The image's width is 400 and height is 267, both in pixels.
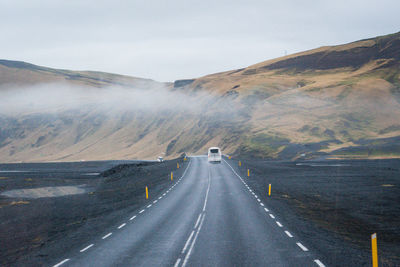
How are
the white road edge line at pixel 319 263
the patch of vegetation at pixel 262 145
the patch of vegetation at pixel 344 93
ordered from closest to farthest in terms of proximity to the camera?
1. the white road edge line at pixel 319 263
2. the patch of vegetation at pixel 262 145
3. the patch of vegetation at pixel 344 93

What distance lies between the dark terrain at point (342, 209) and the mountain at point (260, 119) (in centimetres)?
3079

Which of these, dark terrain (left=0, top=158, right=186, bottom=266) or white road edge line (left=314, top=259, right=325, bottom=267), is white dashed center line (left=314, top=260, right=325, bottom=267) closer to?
white road edge line (left=314, top=259, right=325, bottom=267)

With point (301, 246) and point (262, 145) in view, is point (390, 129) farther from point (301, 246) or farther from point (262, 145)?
point (301, 246)

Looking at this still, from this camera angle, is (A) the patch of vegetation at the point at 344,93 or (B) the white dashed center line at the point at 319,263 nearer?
(B) the white dashed center line at the point at 319,263

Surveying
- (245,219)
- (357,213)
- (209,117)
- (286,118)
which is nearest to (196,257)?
(245,219)

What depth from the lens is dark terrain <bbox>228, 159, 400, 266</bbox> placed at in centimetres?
1525

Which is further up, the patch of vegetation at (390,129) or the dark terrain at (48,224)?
the patch of vegetation at (390,129)

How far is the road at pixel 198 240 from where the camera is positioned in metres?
13.4

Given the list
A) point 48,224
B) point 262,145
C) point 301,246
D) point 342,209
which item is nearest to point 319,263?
point 301,246

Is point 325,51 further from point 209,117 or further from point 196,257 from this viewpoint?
point 196,257

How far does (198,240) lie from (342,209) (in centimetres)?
1431

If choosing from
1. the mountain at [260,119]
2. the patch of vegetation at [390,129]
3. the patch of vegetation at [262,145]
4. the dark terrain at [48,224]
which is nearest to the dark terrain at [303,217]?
the dark terrain at [48,224]

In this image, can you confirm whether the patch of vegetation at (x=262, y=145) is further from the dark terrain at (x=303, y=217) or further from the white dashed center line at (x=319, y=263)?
the white dashed center line at (x=319, y=263)

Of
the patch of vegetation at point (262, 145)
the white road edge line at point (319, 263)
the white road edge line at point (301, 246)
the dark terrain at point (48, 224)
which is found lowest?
the dark terrain at point (48, 224)
